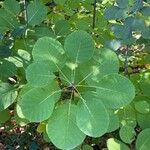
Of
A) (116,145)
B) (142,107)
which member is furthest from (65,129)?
(142,107)

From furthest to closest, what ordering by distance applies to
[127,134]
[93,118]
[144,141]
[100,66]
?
[127,134]
[144,141]
[100,66]
[93,118]

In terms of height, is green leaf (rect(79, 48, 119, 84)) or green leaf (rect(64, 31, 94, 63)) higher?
green leaf (rect(64, 31, 94, 63))

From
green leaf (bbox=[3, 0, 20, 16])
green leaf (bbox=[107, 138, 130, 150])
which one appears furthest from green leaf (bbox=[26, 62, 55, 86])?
green leaf (bbox=[3, 0, 20, 16])

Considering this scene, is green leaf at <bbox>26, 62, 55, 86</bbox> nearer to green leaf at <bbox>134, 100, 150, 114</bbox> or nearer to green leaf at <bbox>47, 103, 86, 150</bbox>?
green leaf at <bbox>47, 103, 86, 150</bbox>

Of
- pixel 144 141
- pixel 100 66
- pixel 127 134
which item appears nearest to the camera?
pixel 100 66

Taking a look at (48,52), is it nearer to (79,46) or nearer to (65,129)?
(79,46)

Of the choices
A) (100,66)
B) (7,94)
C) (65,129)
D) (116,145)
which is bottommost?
(116,145)
